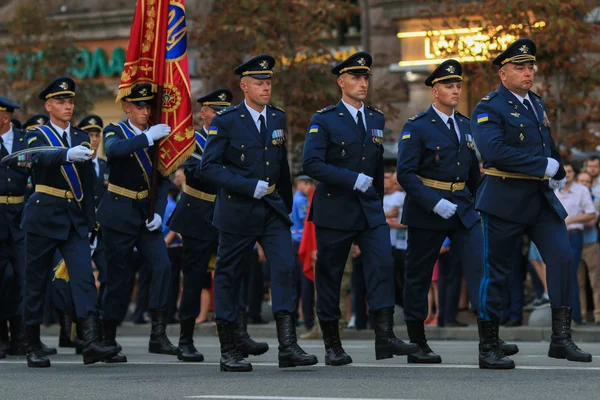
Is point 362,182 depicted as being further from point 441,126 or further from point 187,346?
point 187,346

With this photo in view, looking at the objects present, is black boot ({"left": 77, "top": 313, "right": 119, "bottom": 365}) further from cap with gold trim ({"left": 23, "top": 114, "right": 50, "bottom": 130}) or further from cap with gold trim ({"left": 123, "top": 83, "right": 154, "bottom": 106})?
cap with gold trim ({"left": 23, "top": 114, "right": 50, "bottom": 130})

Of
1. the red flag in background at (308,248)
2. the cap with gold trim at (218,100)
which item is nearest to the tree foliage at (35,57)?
the red flag in background at (308,248)

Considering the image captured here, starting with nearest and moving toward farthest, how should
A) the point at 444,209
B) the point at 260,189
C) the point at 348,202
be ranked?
the point at 260,189 → the point at 444,209 → the point at 348,202

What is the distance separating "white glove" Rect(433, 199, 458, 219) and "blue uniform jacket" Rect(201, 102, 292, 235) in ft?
3.55

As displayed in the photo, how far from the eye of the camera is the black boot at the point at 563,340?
34.2 feet

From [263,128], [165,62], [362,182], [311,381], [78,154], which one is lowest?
[311,381]

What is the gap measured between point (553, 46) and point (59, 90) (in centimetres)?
871

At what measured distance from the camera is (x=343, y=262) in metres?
11.2

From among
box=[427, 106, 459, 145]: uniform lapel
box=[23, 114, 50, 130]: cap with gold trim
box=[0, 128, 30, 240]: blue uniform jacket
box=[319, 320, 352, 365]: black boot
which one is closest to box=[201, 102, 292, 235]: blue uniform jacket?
box=[319, 320, 352, 365]: black boot

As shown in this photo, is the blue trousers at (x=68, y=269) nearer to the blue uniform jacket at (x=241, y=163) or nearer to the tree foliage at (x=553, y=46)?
the blue uniform jacket at (x=241, y=163)

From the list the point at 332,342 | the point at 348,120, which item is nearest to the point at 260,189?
the point at 348,120

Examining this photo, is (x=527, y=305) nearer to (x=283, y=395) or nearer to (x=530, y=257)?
(x=530, y=257)

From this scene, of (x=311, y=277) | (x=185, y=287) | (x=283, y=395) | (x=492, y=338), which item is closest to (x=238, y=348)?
(x=185, y=287)

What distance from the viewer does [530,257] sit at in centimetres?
1830
